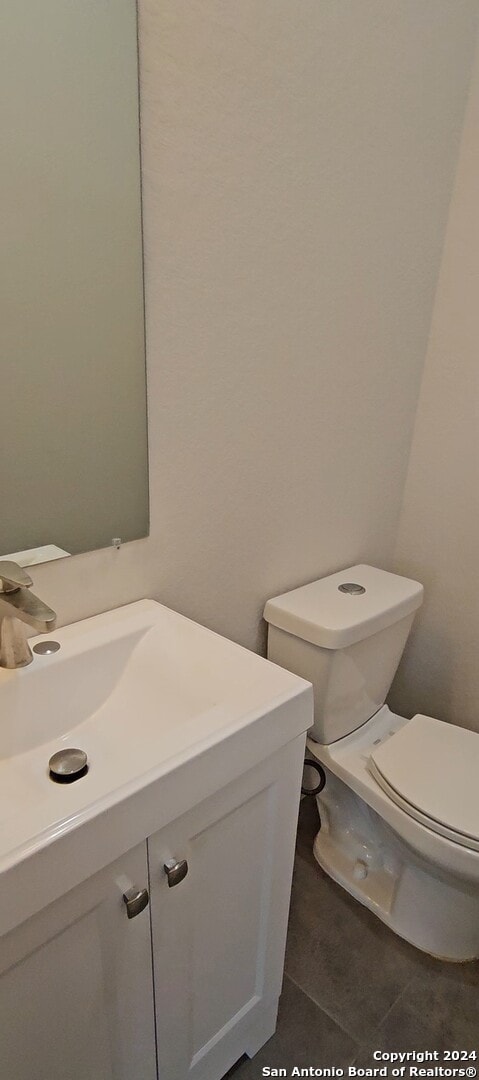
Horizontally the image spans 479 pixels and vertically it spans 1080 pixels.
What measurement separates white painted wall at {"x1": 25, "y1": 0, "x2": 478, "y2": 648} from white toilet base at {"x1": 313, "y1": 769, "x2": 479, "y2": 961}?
0.55m

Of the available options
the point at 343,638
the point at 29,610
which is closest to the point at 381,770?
the point at 343,638

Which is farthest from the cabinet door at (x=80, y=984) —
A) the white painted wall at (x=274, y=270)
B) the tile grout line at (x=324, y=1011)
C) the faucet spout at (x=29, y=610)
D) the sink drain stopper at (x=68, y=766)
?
the tile grout line at (x=324, y=1011)

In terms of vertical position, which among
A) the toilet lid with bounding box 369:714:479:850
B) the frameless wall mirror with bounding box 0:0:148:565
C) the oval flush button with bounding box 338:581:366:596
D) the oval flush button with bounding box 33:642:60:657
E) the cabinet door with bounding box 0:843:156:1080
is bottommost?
the toilet lid with bounding box 369:714:479:850

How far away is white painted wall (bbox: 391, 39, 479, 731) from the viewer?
55.6 inches

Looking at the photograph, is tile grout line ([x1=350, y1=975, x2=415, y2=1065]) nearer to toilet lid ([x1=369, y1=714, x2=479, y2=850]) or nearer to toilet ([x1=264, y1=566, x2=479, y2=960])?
toilet ([x1=264, y1=566, x2=479, y2=960])

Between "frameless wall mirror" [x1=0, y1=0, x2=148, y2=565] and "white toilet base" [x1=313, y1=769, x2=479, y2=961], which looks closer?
"frameless wall mirror" [x1=0, y1=0, x2=148, y2=565]

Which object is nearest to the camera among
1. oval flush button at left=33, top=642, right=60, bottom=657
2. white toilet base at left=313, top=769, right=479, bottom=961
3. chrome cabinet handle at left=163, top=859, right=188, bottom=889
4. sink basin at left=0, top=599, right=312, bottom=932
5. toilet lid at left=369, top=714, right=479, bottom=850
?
sink basin at left=0, top=599, right=312, bottom=932

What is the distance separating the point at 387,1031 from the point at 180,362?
4.59 feet

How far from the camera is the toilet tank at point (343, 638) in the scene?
122cm

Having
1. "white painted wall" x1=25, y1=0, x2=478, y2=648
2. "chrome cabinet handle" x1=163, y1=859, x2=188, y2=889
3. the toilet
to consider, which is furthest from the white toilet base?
"chrome cabinet handle" x1=163, y1=859, x2=188, y2=889

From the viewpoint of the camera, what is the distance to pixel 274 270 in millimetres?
1058

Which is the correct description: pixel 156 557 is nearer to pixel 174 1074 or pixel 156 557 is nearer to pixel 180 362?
pixel 180 362

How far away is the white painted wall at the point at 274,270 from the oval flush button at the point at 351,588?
9cm

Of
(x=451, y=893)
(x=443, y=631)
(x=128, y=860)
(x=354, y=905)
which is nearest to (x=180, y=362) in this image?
(x=128, y=860)
